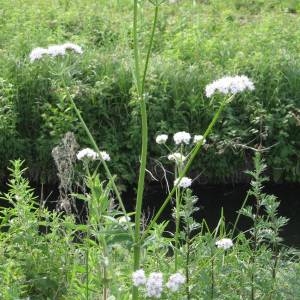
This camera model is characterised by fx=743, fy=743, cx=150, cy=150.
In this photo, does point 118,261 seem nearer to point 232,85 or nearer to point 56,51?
point 56,51

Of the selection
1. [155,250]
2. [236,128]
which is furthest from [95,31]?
[155,250]

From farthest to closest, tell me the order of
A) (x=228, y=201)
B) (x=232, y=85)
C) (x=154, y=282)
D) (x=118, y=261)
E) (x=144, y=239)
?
1. (x=228, y=201)
2. (x=118, y=261)
3. (x=144, y=239)
4. (x=232, y=85)
5. (x=154, y=282)

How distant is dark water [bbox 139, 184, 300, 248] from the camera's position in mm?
6969

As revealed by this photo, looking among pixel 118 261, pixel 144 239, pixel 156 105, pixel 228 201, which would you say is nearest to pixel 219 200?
pixel 228 201

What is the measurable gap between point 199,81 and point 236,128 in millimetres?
680

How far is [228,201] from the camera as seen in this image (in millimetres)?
7254

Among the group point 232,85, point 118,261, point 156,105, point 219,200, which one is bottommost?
point 219,200

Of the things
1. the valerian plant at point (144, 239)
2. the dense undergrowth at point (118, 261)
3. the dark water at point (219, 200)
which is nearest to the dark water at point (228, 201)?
the dark water at point (219, 200)

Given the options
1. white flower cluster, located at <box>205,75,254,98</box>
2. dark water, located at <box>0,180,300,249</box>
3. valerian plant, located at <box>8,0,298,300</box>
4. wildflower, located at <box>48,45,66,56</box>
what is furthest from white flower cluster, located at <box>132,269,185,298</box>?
dark water, located at <box>0,180,300,249</box>

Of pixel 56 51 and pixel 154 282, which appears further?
pixel 56 51

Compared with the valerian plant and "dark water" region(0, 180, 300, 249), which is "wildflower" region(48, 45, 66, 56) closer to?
the valerian plant

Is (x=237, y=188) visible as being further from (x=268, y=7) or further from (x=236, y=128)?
(x=268, y=7)

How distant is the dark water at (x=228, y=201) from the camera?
697cm

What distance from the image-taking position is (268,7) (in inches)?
455
